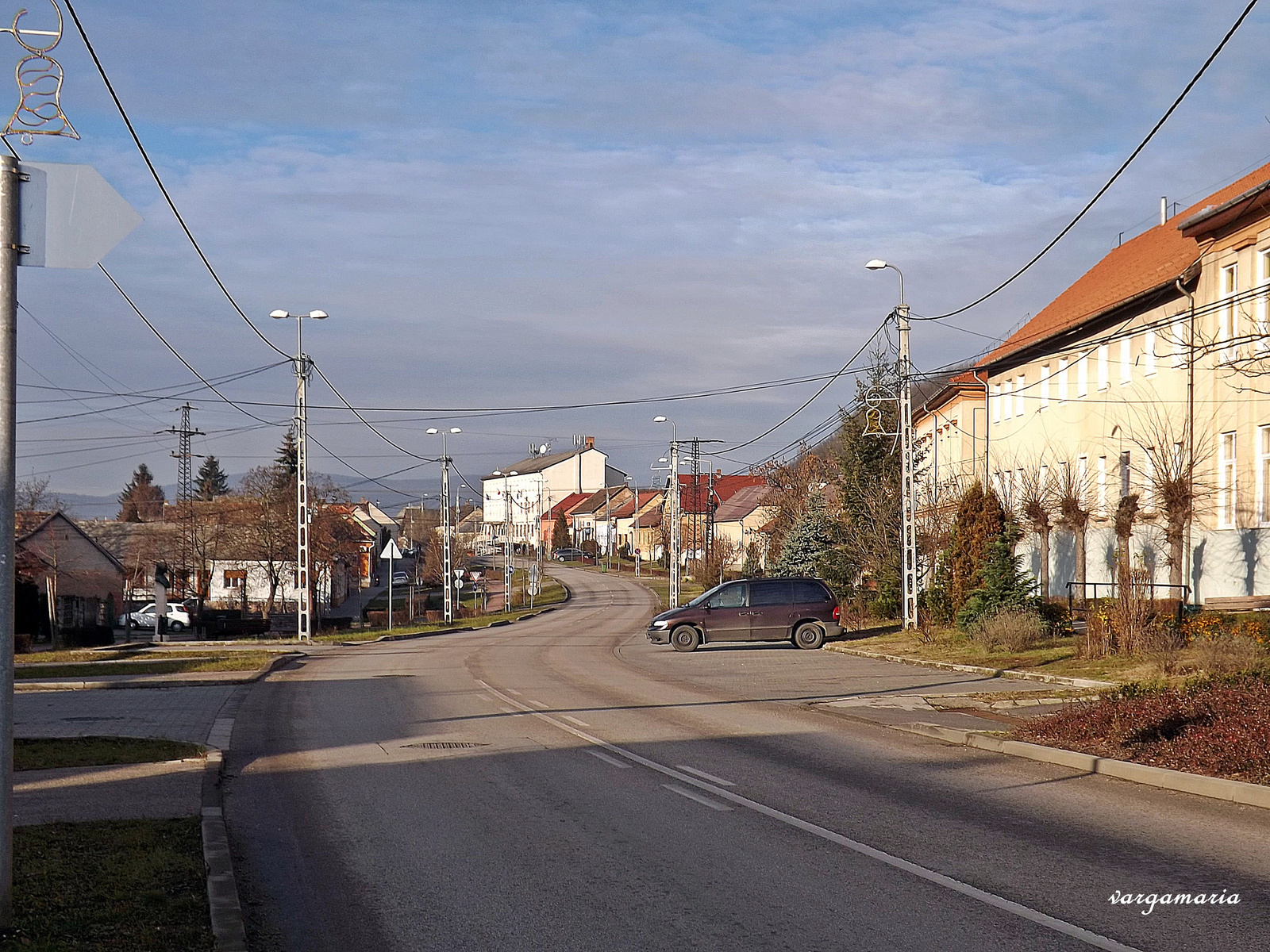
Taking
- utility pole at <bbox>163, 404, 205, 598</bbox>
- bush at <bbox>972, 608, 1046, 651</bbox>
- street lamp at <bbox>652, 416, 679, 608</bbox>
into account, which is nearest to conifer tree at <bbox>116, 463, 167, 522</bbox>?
utility pole at <bbox>163, 404, 205, 598</bbox>

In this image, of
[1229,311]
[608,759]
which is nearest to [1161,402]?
[1229,311]

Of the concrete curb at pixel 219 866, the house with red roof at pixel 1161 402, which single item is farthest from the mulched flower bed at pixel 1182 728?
the concrete curb at pixel 219 866

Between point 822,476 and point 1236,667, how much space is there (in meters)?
39.2

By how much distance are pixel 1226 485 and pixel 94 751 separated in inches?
991

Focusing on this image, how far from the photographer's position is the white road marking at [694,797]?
9.45 metres

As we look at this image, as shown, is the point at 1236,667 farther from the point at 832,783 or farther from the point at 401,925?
the point at 401,925

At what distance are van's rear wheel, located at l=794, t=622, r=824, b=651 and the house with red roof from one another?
267 inches

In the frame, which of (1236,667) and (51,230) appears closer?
(51,230)

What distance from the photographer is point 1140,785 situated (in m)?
10.2

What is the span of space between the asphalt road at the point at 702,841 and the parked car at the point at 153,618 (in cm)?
4937

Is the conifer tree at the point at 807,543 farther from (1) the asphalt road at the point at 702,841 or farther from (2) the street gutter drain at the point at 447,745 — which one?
(2) the street gutter drain at the point at 447,745

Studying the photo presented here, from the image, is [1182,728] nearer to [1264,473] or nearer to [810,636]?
[1264,473]

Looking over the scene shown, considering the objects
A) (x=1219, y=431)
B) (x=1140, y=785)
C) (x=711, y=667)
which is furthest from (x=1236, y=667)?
(x=1219, y=431)

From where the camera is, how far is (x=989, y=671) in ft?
70.0
